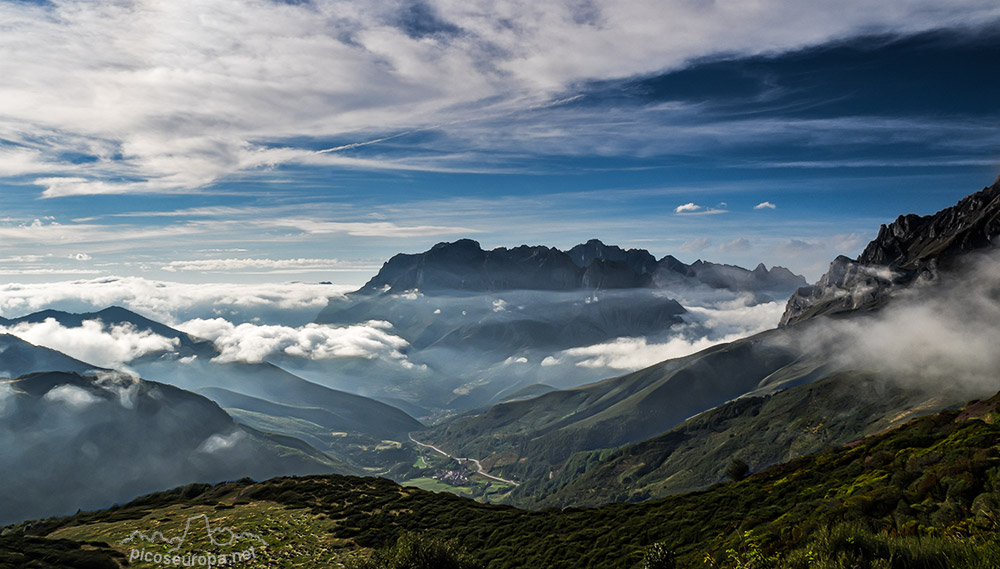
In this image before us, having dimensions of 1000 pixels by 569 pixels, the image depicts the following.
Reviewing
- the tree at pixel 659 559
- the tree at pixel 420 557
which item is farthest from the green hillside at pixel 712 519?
the tree at pixel 420 557

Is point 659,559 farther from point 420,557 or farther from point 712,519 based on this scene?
point 712,519

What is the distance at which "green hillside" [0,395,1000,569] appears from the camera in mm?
14939

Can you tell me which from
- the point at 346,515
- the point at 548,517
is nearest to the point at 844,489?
the point at 548,517

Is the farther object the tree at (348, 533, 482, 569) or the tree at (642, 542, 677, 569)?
the tree at (642, 542, 677, 569)

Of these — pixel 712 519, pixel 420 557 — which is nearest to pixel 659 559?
pixel 420 557

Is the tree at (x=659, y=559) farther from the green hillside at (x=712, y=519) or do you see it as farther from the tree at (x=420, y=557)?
the tree at (x=420, y=557)

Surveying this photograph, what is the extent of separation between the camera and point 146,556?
4500 centimetres

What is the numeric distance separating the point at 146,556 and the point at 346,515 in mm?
22626

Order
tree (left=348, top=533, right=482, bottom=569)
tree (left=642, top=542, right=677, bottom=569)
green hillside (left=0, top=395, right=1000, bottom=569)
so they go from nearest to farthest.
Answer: green hillside (left=0, top=395, right=1000, bottom=569), tree (left=348, top=533, right=482, bottom=569), tree (left=642, top=542, right=677, bottom=569)

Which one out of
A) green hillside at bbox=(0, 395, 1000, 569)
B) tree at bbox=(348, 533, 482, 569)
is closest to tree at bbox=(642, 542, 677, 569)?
green hillside at bbox=(0, 395, 1000, 569)

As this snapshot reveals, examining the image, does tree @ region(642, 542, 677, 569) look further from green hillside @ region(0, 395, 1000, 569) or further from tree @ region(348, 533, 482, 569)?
tree @ region(348, 533, 482, 569)

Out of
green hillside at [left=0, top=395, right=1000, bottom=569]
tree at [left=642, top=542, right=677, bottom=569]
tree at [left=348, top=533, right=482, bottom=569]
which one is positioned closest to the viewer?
green hillside at [left=0, top=395, right=1000, bottom=569]

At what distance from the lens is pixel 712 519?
156 ft

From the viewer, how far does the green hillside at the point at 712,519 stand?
14.9 m
